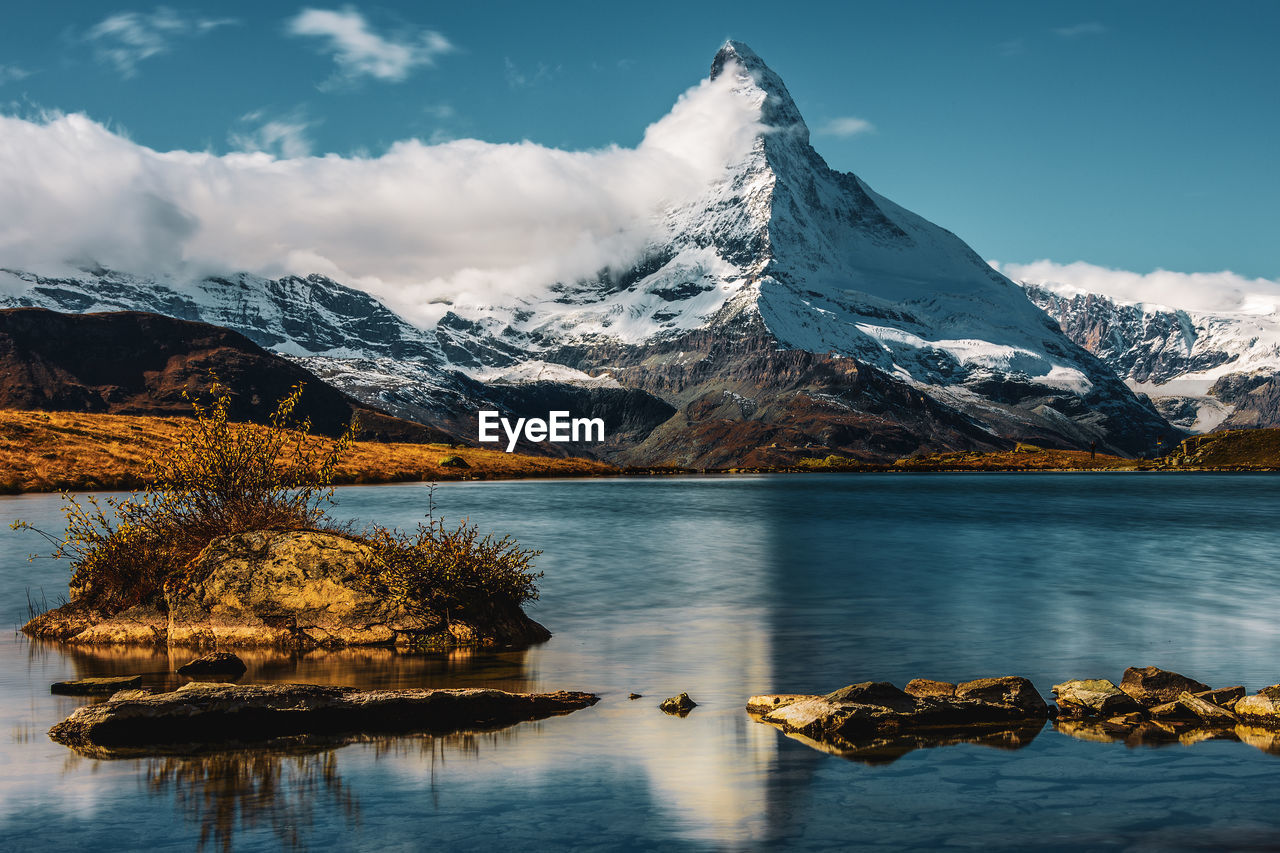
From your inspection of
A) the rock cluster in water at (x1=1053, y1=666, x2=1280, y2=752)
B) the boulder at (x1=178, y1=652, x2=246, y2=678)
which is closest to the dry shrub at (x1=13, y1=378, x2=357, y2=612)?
the boulder at (x1=178, y1=652, x2=246, y2=678)

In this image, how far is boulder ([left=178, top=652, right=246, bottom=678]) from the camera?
22906 mm

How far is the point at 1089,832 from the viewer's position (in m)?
13.8

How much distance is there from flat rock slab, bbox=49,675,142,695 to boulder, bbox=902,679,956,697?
51.4 ft

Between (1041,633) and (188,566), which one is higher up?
(188,566)

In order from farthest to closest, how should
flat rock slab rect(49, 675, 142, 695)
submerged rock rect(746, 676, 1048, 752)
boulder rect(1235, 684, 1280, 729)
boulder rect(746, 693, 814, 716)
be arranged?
1. flat rock slab rect(49, 675, 142, 695)
2. boulder rect(746, 693, 814, 716)
3. boulder rect(1235, 684, 1280, 729)
4. submerged rock rect(746, 676, 1048, 752)

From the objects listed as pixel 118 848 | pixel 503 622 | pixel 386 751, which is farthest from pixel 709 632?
pixel 118 848

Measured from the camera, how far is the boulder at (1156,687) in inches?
813

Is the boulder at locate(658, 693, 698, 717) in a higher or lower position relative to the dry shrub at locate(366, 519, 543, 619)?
lower

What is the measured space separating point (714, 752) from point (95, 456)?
4420 inches

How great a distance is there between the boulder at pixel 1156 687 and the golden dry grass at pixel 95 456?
67.4m

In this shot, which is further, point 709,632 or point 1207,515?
point 1207,515

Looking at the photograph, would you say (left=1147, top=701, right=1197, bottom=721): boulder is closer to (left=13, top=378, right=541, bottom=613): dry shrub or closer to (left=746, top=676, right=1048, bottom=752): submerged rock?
(left=746, top=676, right=1048, bottom=752): submerged rock

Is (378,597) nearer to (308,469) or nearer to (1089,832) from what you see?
(308,469)

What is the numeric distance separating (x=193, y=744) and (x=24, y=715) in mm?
4387
